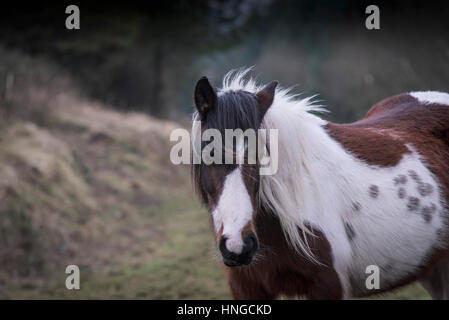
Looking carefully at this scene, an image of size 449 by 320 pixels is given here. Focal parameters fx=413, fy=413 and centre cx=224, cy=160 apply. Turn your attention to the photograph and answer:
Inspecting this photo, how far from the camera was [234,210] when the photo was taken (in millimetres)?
2062

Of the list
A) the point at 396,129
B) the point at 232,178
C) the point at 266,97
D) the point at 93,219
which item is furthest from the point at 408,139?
the point at 93,219

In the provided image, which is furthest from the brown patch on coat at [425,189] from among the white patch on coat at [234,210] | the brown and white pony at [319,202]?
the white patch on coat at [234,210]

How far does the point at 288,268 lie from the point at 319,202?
0.44 meters

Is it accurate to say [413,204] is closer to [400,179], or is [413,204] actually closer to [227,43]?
[400,179]

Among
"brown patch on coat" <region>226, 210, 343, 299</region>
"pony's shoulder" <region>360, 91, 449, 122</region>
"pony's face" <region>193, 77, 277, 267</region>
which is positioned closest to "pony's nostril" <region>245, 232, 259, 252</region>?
"pony's face" <region>193, 77, 277, 267</region>

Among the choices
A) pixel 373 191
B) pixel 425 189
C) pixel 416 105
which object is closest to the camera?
pixel 373 191

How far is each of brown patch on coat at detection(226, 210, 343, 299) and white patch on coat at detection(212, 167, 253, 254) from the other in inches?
16.4

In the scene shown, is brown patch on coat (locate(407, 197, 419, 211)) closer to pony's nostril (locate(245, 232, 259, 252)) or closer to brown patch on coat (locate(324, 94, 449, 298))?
brown patch on coat (locate(324, 94, 449, 298))

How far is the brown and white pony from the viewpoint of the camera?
225 cm

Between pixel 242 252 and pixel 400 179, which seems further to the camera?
pixel 400 179

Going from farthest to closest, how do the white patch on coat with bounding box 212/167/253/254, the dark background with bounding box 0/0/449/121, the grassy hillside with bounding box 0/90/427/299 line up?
the dark background with bounding box 0/0/449/121 → the grassy hillside with bounding box 0/90/427/299 → the white patch on coat with bounding box 212/167/253/254

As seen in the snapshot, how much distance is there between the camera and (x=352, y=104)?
9.72 meters

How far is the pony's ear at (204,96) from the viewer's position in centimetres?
229

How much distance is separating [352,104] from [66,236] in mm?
6913
